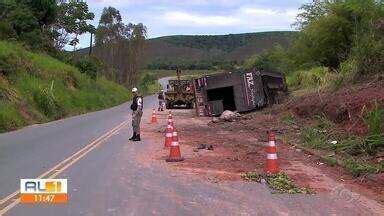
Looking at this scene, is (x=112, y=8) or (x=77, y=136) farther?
(x=112, y=8)

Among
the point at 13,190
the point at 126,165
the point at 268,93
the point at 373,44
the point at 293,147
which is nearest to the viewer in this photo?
the point at 13,190

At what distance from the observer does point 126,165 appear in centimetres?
1435

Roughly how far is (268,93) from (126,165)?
20.6m

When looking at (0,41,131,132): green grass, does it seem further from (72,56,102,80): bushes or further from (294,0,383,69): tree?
(294,0,383,69): tree

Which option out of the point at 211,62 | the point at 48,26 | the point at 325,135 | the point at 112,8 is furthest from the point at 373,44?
the point at 211,62

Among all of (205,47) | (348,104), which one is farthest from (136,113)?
(205,47)

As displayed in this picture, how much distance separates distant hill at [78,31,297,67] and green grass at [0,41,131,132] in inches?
4121

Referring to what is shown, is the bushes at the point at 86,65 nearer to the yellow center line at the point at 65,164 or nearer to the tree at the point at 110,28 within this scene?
the tree at the point at 110,28

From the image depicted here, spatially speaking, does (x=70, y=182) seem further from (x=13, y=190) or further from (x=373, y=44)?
(x=373, y=44)

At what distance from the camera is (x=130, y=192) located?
417 inches

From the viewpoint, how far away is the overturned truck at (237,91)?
1313 inches

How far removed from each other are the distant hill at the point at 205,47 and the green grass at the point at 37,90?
104664mm

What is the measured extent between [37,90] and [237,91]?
1249 centimetres

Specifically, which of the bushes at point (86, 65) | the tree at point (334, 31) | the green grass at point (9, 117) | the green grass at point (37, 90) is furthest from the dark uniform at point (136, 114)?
the bushes at point (86, 65)
